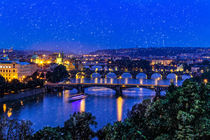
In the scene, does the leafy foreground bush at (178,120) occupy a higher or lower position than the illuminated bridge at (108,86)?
higher

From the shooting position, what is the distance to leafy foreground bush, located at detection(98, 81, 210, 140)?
373 centimetres

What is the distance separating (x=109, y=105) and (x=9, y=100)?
528cm

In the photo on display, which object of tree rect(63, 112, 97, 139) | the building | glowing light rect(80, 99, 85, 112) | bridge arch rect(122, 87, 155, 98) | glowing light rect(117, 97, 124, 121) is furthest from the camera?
the building

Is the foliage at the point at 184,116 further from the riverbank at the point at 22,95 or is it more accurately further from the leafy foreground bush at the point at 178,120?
the riverbank at the point at 22,95

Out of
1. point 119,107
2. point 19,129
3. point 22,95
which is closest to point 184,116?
point 19,129

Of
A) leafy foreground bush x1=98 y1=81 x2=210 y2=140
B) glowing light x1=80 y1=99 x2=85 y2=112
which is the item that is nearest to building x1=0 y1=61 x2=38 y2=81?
glowing light x1=80 y1=99 x2=85 y2=112

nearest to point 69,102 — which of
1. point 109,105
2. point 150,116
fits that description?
point 109,105

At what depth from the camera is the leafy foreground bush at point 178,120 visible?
3.73 metres

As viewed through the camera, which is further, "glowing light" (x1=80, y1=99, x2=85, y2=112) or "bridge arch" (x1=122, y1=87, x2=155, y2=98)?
"bridge arch" (x1=122, y1=87, x2=155, y2=98)

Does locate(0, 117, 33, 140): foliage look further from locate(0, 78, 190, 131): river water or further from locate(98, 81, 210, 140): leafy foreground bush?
locate(0, 78, 190, 131): river water

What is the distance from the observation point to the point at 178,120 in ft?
12.7

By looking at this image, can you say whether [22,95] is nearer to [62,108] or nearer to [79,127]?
[62,108]

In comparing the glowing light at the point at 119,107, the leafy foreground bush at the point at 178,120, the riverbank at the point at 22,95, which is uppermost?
the leafy foreground bush at the point at 178,120

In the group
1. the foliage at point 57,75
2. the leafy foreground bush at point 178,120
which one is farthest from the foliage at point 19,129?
the foliage at point 57,75
